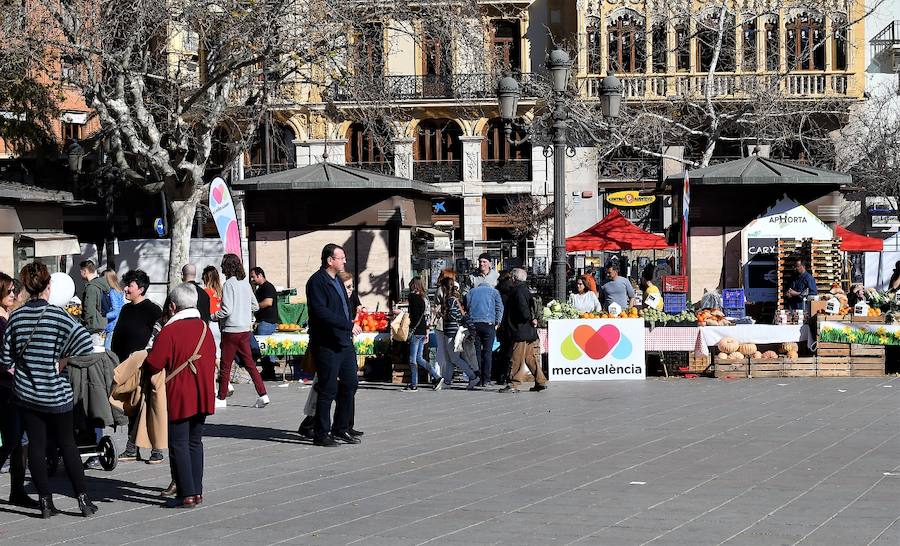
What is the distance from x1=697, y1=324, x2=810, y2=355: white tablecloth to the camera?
802 inches

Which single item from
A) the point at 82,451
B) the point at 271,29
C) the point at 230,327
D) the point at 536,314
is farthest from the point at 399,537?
the point at 271,29

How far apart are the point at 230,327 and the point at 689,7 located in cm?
2569

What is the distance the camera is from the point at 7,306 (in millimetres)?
10891

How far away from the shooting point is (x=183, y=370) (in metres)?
9.68

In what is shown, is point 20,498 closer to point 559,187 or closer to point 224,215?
point 224,215

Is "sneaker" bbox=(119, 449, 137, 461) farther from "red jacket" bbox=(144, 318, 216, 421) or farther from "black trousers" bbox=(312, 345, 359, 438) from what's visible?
"red jacket" bbox=(144, 318, 216, 421)

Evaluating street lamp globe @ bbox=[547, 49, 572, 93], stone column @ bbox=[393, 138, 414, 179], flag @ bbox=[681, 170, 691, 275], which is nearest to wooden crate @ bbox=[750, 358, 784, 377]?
flag @ bbox=[681, 170, 691, 275]

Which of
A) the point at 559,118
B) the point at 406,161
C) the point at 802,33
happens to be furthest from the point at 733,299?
the point at 406,161

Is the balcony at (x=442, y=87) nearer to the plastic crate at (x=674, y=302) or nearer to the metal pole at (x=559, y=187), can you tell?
the plastic crate at (x=674, y=302)

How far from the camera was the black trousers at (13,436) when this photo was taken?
32.9ft

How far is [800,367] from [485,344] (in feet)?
15.3

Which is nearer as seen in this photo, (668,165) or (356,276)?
(356,276)

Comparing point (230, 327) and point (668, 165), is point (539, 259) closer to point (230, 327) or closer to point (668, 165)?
point (668, 165)

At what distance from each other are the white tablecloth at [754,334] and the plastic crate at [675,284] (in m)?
5.56
